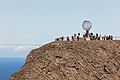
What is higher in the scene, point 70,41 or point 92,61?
point 70,41

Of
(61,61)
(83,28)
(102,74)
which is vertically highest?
(83,28)

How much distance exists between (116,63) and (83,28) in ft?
33.8

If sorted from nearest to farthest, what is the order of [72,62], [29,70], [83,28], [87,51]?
[29,70], [72,62], [87,51], [83,28]

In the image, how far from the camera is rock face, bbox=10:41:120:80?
1842 inches

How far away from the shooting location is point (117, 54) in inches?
2226

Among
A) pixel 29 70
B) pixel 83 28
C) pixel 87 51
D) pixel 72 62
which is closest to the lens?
pixel 29 70

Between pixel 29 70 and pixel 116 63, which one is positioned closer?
pixel 29 70

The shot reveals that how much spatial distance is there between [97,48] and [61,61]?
31.0 ft

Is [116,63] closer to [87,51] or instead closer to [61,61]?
[87,51]

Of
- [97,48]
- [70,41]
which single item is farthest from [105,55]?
[70,41]

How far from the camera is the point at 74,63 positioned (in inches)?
1967

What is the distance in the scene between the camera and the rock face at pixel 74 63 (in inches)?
1842

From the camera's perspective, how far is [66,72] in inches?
1884

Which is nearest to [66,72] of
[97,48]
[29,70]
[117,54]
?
[29,70]
